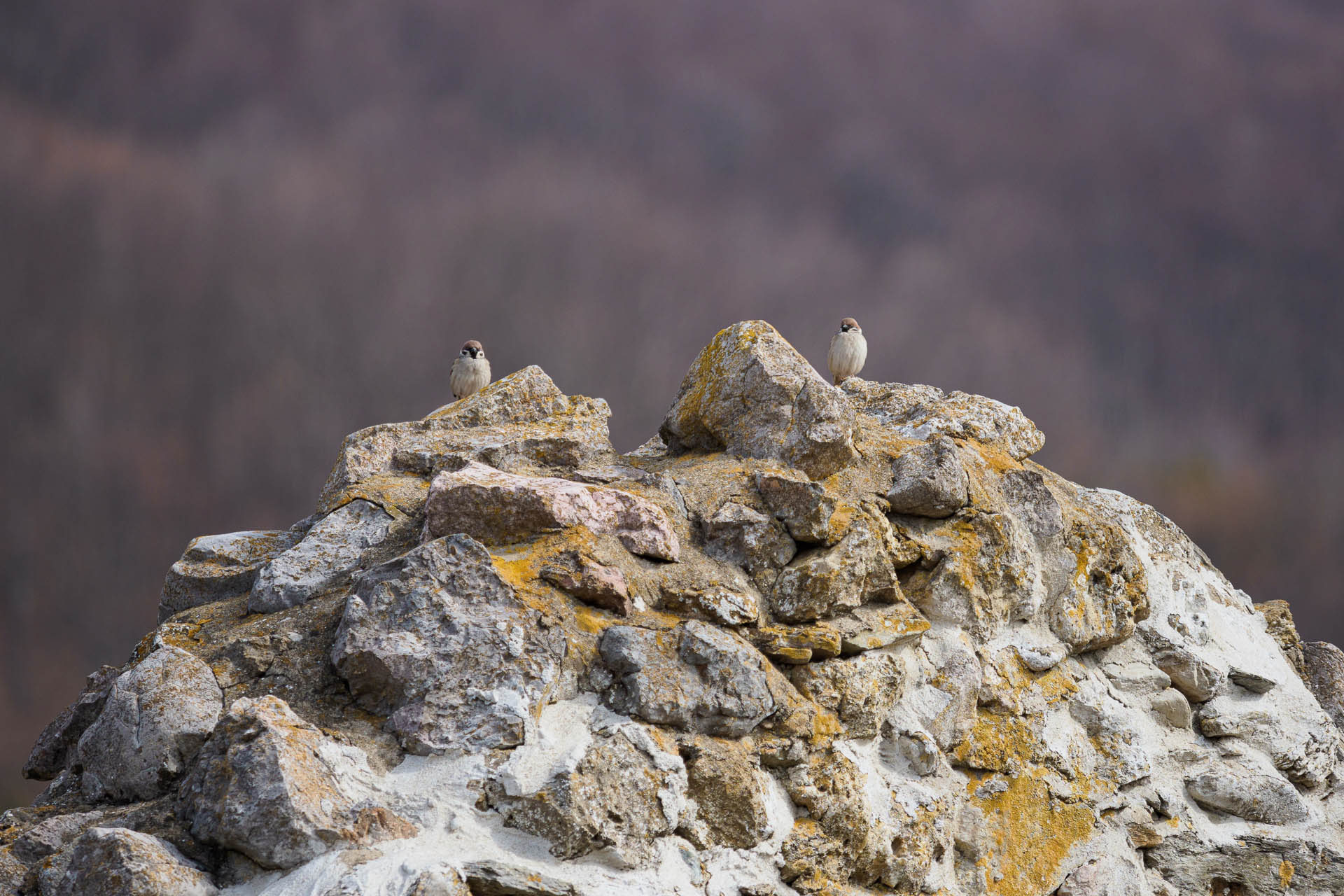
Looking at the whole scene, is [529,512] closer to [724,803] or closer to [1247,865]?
[724,803]

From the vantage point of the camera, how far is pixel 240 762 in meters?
5.92

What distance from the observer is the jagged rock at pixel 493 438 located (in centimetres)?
1004

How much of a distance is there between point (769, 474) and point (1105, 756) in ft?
13.7

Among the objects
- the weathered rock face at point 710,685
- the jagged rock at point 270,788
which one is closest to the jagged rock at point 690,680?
the weathered rock face at point 710,685

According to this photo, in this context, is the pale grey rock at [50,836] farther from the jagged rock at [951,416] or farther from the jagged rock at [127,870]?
the jagged rock at [951,416]

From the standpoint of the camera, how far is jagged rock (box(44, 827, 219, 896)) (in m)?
5.54

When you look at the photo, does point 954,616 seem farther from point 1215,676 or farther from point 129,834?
point 129,834

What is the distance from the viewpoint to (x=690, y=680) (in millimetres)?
7082

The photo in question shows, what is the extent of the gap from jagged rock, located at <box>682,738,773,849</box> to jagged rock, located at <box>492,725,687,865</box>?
0.49 feet

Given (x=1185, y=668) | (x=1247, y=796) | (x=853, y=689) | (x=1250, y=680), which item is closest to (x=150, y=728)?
(x=853, y=689)

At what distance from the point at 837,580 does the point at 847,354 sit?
306 inches

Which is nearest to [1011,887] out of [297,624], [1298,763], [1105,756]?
[1105,756]

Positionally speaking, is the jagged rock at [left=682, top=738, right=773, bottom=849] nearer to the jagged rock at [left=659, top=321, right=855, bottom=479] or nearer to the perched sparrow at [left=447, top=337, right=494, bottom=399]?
the jagged rock at [left=659, top=321, right=855, bottom=479]

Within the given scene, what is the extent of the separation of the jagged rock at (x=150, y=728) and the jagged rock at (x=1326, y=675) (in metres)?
11.9
